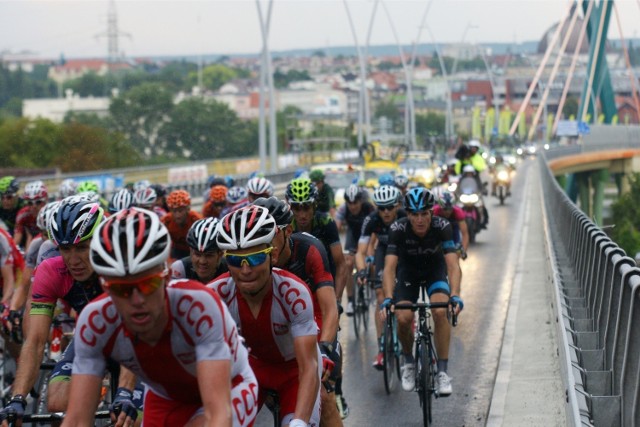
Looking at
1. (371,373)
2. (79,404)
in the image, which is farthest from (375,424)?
(79,404)

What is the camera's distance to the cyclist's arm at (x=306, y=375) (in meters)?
6.10

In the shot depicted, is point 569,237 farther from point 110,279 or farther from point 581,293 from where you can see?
point 110,279

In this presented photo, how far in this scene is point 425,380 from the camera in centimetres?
1031

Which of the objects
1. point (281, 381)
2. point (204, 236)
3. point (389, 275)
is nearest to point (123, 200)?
point (389, 275)

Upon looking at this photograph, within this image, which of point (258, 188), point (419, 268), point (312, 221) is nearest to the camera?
point (312, 221)

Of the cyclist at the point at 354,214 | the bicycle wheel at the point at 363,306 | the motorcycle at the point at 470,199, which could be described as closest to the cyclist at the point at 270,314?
the cyclist at the point at 354,214

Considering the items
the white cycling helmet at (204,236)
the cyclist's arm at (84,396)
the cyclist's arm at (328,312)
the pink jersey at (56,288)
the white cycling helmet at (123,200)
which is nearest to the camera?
the cyclist's arm at (84,396)

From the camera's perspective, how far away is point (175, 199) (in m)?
12.9

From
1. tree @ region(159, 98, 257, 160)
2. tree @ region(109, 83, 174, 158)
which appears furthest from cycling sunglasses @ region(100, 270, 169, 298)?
tree @ region(159, 98, 257, 160)

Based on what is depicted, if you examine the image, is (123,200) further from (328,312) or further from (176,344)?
(176,344)

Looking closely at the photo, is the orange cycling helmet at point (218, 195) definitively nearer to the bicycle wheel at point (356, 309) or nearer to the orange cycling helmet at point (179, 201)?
the bicycle wheel at point (356, 309)

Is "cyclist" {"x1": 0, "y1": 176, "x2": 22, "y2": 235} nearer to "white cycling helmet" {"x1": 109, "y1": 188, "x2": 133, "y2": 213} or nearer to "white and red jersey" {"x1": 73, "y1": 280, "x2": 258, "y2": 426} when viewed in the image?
"white cycling helmet" {"x1": 109, "y1": 188, "x2": 133, "y2": 213}

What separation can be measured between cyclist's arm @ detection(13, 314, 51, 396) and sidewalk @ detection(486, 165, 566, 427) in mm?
3970

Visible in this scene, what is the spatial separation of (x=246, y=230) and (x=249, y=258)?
0.44 ft
